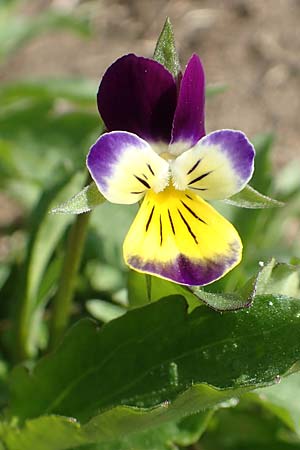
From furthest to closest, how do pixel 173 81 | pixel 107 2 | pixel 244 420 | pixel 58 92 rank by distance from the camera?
pixel 107 2 → pixel 58 92 → pixel 244 420 → pixel 173 81

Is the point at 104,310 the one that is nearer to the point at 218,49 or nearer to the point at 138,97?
the point at 138,97

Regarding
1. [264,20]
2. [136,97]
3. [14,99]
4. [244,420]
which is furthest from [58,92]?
[264,20]

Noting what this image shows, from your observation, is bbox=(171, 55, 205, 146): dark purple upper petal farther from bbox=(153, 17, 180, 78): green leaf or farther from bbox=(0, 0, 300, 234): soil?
bbox=(0, 0, 300, 234): soil

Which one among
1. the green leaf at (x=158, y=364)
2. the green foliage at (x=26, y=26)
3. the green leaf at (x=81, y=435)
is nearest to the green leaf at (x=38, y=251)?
the green leaf at (x=158, y=364)

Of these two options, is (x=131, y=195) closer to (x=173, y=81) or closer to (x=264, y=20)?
(x=173, y=81)

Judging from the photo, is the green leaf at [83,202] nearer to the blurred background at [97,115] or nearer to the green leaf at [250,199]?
the green leaf at [250,199]

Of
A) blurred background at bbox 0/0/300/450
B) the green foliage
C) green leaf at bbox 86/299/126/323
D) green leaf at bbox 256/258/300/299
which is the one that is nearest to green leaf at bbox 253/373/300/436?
blurred background at bbox 0/0/300/450

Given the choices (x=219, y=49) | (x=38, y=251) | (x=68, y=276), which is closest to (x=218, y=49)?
(x=219, y=49)
